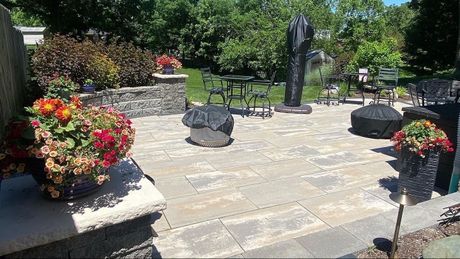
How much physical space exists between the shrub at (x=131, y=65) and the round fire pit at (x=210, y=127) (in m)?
2.51

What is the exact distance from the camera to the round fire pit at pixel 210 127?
5114 mm

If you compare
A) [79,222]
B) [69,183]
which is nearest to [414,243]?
[79,222]

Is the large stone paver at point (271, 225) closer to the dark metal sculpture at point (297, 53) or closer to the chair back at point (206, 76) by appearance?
the chair back at point (206, 76)

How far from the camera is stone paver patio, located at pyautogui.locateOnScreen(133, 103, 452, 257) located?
2.64m

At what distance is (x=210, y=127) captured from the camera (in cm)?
510

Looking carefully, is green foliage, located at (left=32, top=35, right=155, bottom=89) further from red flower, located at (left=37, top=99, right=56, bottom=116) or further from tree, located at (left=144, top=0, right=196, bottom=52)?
tree, located at (left=144, top=0, right=196, bottom=52)

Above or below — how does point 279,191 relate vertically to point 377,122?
below

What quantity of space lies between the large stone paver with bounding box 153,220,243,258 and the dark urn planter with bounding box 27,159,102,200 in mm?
715

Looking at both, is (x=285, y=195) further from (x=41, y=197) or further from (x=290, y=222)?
(x=41, y=197)

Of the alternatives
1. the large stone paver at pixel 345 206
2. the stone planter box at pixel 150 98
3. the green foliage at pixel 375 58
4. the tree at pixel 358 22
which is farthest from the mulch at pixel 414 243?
the tree at pixel 358 22

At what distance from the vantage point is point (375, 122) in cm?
583

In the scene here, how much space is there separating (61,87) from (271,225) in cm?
433

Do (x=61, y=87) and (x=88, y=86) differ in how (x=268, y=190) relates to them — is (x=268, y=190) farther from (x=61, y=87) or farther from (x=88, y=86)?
(x=88, y=86)

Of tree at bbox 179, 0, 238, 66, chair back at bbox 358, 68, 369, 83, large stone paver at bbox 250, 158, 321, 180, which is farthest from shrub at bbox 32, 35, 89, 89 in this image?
tree at bbox 179, 0, 238, 66
